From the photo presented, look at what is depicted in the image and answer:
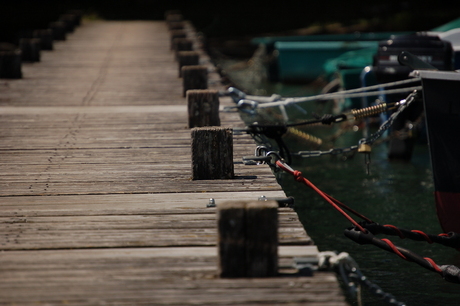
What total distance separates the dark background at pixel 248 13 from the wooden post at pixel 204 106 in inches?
777

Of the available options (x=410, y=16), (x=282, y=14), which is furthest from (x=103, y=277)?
(x=282, y=14)

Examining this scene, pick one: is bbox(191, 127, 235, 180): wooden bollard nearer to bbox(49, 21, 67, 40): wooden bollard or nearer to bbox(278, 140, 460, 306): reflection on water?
bbox(278, 140, 460, 306): reflection on water

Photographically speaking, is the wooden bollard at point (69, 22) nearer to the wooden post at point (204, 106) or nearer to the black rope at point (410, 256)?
the wooden post at point (204, 106)

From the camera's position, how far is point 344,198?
895 cm

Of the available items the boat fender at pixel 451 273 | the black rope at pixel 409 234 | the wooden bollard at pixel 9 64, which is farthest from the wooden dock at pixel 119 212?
the wooden bollard at pixel 9 64

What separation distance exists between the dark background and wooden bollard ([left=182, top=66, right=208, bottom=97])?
17.6m

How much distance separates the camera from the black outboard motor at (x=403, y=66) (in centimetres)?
902

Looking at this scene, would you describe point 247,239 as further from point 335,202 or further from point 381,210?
point 381,210

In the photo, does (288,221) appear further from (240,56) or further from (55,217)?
(240,56)

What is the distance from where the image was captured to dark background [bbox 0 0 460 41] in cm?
2650

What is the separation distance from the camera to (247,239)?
3307 millimetres

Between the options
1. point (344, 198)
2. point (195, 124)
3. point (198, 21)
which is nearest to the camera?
point (195, 124)

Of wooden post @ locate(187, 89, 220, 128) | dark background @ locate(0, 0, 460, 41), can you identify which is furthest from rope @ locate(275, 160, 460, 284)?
dark background @ locate(0, 0, 460, 41)

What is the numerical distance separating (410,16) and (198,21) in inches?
377
